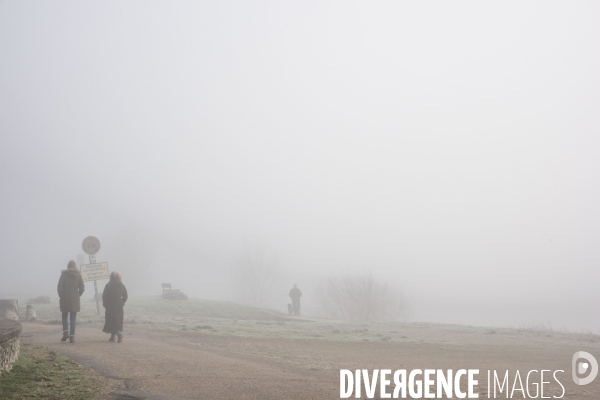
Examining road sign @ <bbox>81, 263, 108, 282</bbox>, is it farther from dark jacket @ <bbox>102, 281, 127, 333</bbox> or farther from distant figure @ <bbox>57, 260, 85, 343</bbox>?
distant figure @ <bbox>57, 260, 85, 343</bbox>

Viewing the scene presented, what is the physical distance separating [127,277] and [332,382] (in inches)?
2591

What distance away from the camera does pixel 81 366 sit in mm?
10141

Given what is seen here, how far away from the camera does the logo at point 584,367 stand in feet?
37.6

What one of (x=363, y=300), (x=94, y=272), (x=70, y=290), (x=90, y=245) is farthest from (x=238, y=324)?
(x=363, y=300)

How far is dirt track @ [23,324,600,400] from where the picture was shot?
29.2ft

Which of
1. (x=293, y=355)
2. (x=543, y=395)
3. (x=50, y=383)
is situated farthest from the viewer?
(x=293, y=355)

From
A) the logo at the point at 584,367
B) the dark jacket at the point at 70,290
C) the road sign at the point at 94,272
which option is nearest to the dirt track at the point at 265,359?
the logo at the point at 584,367

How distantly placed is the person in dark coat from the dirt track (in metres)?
0.37

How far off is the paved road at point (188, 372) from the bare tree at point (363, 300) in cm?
3137

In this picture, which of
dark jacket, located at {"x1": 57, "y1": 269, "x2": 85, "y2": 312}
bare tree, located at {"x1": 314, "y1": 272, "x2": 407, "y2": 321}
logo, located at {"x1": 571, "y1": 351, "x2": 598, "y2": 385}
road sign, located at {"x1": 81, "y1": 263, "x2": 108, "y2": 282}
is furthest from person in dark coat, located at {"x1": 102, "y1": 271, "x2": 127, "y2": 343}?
bare tree, located at {"x1": 314, "y1": 272, "x2": 407, "y2": 321}

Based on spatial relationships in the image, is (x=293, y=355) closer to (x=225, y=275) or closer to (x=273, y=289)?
(x=273, y=289)

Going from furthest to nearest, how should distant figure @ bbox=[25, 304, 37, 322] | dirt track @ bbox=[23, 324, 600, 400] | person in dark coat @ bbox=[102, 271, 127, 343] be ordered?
distant figure @ bbox=[25, 304, 37, 322], person in dark coat @ bbox=[102, 271, 127, 343], dirt track @ bbox=[23, 324, 600, 400]

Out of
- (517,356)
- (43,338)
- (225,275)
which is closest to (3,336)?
(43,338)

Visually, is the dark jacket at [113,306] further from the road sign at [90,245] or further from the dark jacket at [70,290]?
the road sign at [90,245]
